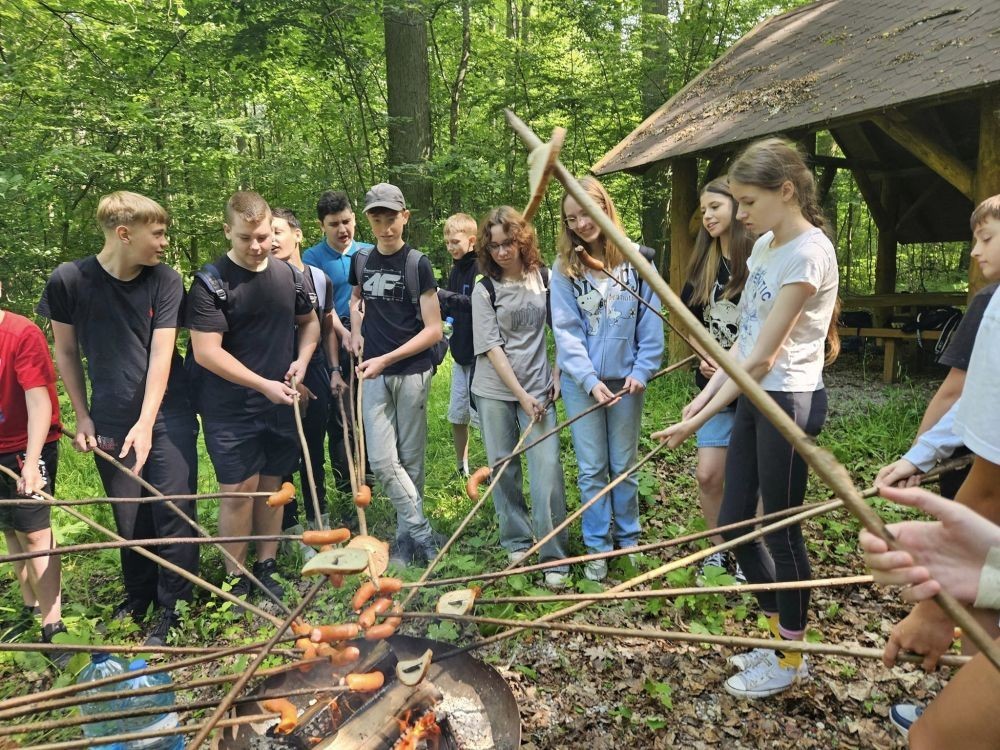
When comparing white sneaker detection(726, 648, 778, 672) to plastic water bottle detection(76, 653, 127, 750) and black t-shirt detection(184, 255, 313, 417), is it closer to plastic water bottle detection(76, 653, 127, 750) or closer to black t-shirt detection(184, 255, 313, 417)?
plastic water bottle detection(76, 653, 127, 750)

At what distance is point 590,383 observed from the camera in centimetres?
314

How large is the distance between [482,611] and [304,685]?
127cm

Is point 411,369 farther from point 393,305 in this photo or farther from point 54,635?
point 54,635

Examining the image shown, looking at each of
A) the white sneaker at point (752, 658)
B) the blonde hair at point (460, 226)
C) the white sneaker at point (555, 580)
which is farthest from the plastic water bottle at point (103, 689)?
the blonde hair at point (460, 226)

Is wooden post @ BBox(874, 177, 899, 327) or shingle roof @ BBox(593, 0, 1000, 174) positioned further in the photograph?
wooden post @ BBox(874, 177, 899, 327)

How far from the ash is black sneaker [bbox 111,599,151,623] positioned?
2.08m

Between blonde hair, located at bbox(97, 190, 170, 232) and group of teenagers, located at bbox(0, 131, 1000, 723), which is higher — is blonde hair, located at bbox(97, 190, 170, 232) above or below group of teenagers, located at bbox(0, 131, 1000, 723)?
above

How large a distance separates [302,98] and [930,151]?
9.66 meters

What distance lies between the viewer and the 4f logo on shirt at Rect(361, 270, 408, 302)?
3.56 metres

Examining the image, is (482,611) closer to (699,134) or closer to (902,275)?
(699,134)

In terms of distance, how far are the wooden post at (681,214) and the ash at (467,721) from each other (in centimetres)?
555

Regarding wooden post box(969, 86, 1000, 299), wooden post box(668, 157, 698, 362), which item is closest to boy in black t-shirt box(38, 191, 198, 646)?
wooden post box(668, 157, 698, 362)

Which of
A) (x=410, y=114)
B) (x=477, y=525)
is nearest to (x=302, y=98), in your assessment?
(x=410, y=114)

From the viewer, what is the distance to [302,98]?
35.1ft
